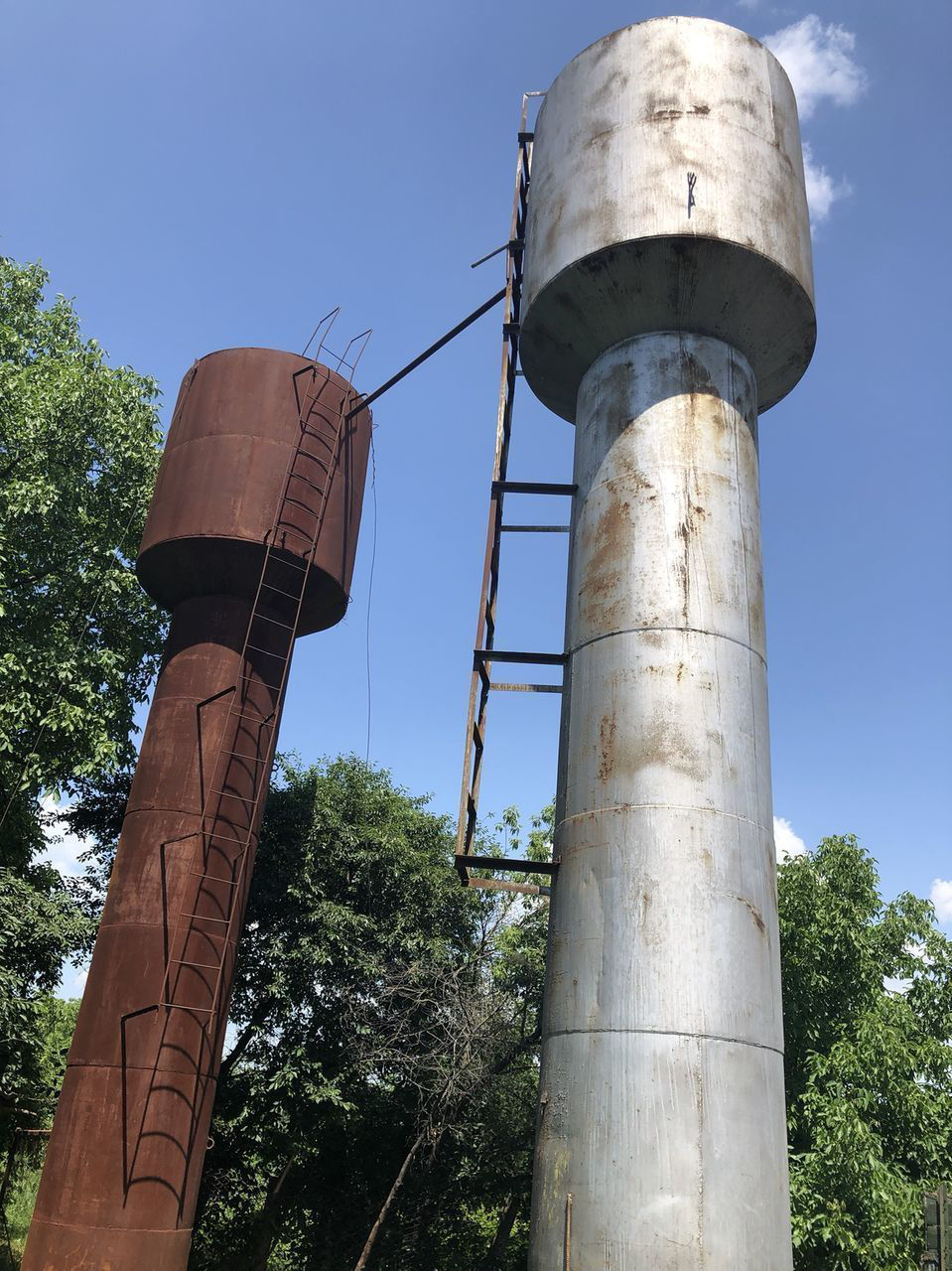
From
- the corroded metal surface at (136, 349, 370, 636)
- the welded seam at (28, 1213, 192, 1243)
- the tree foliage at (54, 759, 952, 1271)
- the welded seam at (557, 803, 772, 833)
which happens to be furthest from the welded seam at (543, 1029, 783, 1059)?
the tree foliage at (54, 759, 952, 1271)

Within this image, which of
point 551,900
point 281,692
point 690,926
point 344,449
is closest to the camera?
point 690,926

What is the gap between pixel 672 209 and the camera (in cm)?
1045

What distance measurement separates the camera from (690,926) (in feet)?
26.6

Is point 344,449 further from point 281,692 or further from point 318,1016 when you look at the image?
point 318,1016

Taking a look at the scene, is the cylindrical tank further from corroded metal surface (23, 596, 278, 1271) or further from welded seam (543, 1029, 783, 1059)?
corroded metal surface (23, 596, 278, 1271)

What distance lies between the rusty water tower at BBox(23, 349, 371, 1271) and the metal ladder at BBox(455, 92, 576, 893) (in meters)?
5.43

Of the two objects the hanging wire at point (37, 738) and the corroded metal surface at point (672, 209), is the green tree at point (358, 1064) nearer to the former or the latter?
the hanging wire at point (37, 738)

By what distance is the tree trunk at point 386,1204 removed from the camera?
64.6ft

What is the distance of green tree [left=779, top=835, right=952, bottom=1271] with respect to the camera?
55.9ft

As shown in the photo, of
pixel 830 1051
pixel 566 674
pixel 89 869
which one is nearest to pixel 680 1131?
pixel 566 674

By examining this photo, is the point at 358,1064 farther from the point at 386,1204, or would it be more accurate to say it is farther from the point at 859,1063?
the point at 859,1063

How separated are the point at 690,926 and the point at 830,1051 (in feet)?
43.2

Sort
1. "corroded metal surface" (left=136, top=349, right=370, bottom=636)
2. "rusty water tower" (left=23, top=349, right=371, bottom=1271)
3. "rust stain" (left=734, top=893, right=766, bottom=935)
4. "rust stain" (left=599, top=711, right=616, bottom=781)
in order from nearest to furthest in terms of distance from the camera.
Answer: "rust stain" (left=734, top=893, right=766, bottom=935) → "rust stain" (left=599, top=711, right=616, bottom=781) → "rusty water tower" (left=23, top=349, right=371, bottom=1271) → "corroded metal surface" (left=136, top=349, right=370, bottom=636)

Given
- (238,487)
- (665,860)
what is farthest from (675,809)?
(238,487)
